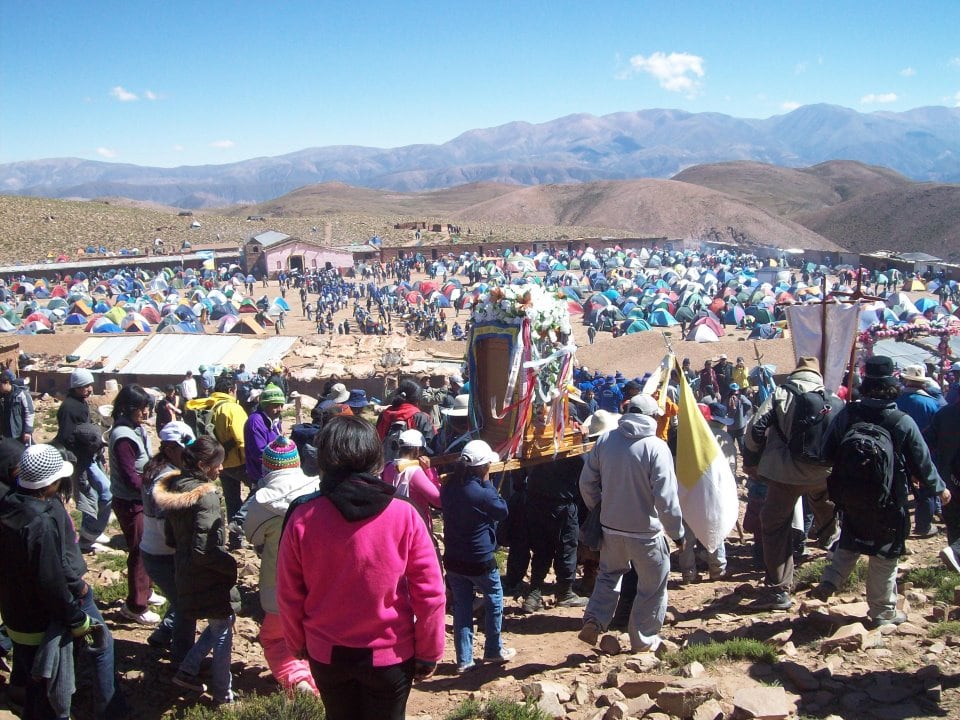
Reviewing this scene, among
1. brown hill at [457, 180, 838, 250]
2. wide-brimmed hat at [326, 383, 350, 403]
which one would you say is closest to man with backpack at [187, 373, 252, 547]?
wide-brimmed hat at [326, 383, 350, 403]

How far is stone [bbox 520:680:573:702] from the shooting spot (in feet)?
10.9

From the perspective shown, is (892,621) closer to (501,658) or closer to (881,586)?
(881,586)

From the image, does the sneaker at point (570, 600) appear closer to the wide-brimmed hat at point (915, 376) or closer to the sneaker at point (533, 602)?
the sneaker at point (533, 602)

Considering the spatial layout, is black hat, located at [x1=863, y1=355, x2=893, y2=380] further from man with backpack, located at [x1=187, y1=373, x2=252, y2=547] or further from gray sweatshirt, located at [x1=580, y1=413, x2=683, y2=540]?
man with backpack, located at [x1=187, y1=373, x2=252, y2=547]

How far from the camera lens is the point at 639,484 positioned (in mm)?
3748

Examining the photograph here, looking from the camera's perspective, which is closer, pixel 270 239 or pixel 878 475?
pixel 878 475

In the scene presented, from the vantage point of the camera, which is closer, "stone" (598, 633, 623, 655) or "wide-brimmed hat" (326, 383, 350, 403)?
"stone" (598, 633, 623, 655)

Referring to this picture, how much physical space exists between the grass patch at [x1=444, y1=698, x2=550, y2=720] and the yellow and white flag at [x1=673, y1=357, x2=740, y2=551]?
5.38 feet

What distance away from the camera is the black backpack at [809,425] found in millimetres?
4219

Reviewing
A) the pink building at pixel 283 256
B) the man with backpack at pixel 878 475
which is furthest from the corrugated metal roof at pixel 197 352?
the pink building at pixel 283 256

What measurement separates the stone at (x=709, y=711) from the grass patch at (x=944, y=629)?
1.40m

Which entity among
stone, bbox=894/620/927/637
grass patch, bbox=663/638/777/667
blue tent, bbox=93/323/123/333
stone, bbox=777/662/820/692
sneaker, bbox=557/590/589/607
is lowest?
blue tent, bbox=93/323/123/333

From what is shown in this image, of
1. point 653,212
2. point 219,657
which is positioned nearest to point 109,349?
point 219,657

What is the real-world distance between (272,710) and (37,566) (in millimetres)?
1047
